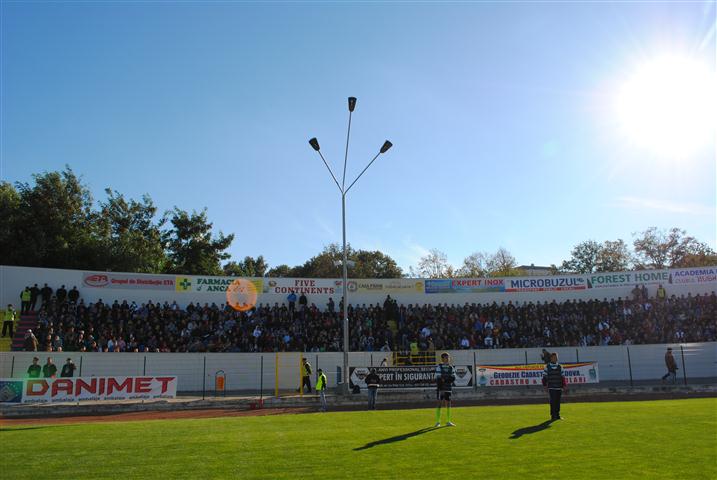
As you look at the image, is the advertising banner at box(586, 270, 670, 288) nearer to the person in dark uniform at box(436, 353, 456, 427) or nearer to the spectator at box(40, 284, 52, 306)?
the person in dark uniform at box(436, 353, 456, 427)

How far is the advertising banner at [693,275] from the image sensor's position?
39.2 m

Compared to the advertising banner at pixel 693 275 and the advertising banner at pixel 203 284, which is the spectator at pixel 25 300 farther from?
the advertising banner at pixel 693 275

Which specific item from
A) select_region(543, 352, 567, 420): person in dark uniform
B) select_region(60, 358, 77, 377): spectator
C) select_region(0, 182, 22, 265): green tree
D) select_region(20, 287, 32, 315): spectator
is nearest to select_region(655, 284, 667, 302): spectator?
select_region(543, 352, 567, 420): person in dark uniform

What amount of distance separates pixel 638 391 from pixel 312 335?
1814 centimetres

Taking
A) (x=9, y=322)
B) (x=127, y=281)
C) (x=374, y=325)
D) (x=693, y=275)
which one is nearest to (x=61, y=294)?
(x=9, y=322)

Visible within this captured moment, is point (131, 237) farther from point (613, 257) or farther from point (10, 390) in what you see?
point (613, 257)

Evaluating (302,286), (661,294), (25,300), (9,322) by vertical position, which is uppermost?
(302,286)

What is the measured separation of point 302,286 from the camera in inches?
1486

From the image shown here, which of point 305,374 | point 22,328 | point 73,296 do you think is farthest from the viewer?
point 73,296

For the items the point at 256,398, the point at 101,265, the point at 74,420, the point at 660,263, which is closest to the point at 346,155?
the point at 256,398

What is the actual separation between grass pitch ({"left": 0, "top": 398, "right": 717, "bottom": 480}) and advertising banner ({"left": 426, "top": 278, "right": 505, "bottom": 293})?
949 inches

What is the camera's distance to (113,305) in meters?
32.6

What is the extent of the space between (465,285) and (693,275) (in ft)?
55.4

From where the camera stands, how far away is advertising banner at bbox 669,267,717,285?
1544 inches
